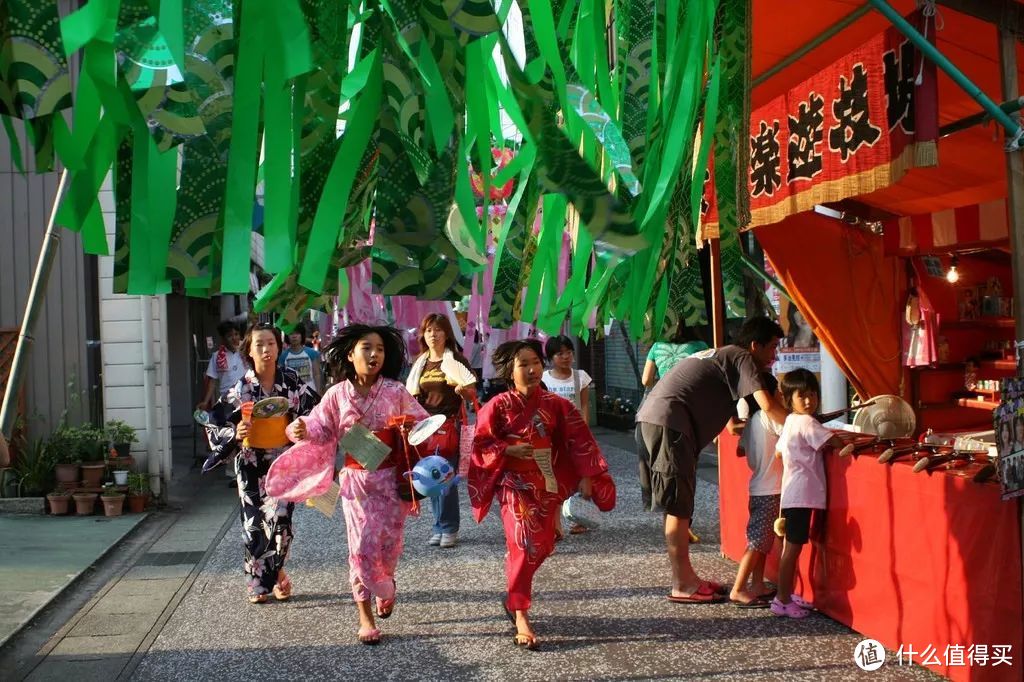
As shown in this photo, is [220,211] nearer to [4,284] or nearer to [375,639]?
[375,639]

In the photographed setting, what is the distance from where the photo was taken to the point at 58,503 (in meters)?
8.30

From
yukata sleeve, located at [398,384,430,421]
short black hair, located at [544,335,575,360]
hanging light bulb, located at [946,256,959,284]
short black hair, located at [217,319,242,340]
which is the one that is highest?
hanging light bulb, located at [946,256,959,284]

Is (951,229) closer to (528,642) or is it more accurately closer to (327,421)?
(528,642)

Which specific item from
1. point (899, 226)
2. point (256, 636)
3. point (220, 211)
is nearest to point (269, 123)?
point (220, 211)

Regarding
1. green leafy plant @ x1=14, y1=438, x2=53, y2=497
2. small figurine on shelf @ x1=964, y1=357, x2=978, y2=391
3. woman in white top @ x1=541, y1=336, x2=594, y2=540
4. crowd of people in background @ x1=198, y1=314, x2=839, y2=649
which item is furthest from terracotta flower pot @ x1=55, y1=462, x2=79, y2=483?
small figurine on shelf @ x1=964, y1=357, x2=978, y2=391

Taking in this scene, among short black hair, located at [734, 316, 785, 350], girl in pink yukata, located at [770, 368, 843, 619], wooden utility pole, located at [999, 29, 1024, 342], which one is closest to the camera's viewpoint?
wooden utility pole, located at [999, 29, 1024, 342]

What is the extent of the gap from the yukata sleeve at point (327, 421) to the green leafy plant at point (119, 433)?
Answer: 4536 millimetres


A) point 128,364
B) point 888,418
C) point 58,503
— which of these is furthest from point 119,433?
point 888,418

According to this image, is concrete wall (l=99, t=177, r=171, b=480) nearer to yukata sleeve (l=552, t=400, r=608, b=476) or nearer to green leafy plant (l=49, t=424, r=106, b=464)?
green leafy plant (l=49, t=424, r=106, b=464)

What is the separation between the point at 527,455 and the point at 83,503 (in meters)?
5.27

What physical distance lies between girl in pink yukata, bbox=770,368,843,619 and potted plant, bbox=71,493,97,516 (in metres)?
6.13

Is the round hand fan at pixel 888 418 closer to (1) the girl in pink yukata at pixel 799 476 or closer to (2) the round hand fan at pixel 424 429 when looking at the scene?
(1) the girl in pink yukata at pixel 799 476

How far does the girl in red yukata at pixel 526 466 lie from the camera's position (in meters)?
4.70

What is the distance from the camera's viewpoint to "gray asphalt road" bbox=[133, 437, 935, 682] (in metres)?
4.20
